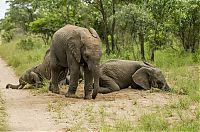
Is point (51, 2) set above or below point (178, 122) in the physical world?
above

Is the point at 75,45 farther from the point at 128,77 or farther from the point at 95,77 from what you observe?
the point at 128,77

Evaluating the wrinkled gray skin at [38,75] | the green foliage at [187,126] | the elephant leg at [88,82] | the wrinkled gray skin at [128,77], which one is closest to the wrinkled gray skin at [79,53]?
the elephant leg at [88,82]

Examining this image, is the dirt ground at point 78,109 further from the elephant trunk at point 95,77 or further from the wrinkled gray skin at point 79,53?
the wrinkled gray skin at point 79,53

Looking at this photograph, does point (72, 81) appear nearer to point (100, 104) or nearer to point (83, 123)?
point (100, 104)

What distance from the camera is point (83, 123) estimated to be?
7.55 meters

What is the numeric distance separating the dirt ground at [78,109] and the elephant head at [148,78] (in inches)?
12.0

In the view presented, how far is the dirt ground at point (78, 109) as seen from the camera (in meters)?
7.53

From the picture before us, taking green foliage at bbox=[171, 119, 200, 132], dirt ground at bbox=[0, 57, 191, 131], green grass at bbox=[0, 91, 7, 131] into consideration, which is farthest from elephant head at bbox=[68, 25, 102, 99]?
green foliage at bbox=[171, 119, 200, 132]

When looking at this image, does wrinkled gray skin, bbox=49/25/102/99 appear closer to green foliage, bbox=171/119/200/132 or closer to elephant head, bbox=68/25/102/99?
elephant head, bbox=68/25/102/99

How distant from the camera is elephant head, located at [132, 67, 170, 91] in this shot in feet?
37.0

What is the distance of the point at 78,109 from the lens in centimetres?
884

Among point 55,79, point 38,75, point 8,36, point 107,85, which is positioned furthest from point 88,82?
point 8,36

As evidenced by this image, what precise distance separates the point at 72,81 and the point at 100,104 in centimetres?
161

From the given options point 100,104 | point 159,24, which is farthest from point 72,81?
point 159,24
